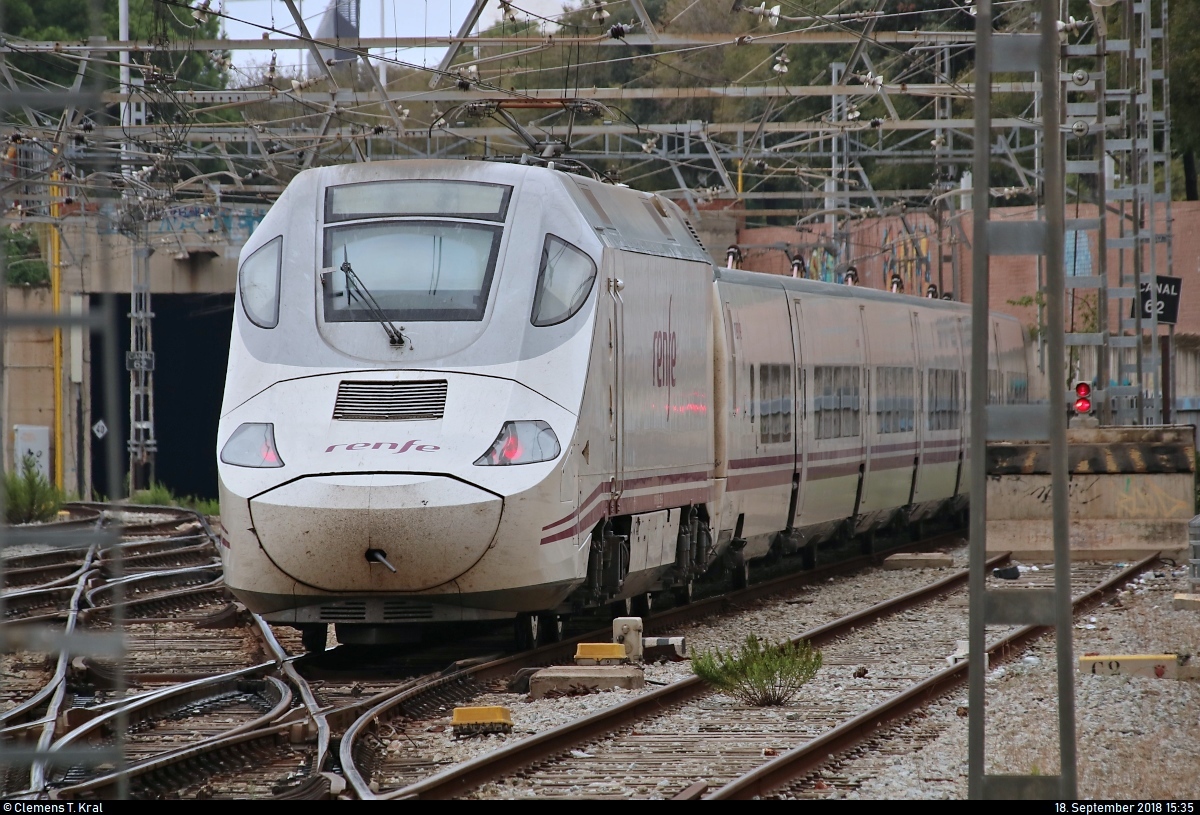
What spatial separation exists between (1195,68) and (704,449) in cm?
2862

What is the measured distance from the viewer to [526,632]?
468 inches

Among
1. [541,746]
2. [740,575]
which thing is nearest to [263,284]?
[541,746]

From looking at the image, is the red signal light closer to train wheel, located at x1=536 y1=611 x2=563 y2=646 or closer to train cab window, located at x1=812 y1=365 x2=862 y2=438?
train cab window, located at x1=812 y1=365 x2=862 y2=438

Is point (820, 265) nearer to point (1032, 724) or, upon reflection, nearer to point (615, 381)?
point (615, 381)

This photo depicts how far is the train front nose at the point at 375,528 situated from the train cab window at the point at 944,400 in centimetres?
1330

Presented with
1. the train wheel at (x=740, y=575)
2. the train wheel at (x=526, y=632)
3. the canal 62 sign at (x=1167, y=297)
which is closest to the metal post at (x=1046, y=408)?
the train wheel at (x=526, y=632)

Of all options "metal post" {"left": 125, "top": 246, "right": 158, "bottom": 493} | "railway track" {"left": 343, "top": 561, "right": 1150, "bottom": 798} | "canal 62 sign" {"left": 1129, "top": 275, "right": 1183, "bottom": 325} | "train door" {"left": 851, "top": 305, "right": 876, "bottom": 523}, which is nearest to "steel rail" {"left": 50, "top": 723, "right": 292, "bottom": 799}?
"railway track" {"left": 343, "top": 561, "right": 1150, "bottom": 798}

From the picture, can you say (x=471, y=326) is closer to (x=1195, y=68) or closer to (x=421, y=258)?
(x=421, y=258)

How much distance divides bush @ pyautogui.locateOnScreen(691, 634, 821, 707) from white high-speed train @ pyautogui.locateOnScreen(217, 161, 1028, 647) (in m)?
1.35

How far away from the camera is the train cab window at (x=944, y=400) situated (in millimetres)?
22766

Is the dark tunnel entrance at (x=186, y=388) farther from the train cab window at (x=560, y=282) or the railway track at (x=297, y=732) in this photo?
the train cab window at (x=560, y=282)

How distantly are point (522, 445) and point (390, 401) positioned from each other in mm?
893

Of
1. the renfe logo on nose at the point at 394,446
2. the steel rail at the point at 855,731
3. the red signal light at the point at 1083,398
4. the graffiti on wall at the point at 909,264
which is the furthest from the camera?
the graffiti on wall at the point at 909,264

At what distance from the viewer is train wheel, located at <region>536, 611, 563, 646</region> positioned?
12266 millimetres
